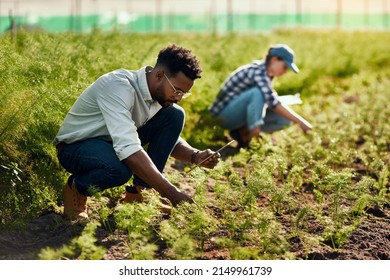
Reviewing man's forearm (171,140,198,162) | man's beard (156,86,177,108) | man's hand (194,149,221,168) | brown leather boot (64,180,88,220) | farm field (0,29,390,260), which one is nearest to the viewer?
farm field (0,29,390,260)

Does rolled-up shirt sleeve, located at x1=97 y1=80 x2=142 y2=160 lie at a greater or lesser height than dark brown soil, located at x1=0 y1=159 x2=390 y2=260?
greater

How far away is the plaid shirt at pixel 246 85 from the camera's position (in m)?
7.19

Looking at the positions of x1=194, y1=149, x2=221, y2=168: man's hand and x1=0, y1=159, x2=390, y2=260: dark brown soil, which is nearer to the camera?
x1=0, y1=159, x2=390, y2=260: dark brown soil

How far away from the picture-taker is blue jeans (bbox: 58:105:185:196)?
4.36 meters

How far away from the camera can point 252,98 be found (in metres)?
7.28

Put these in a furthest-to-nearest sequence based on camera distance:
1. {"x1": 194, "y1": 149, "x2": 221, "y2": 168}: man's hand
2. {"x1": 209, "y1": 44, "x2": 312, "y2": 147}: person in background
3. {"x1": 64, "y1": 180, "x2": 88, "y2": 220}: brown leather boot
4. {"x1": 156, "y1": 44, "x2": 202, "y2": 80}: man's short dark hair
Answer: {"x1": 209, "y1": 44, "x2": 312, "y2": 147}: person in background → {"x1": 194, "y1": 149, "x2": 221, "y2": 168}: man's hand → {"x1": 64, "y1": 180, "x2": 88, "y2": 220}: brown leather boot → {"x1": 156, "y1": 44, "x2": 202, "y2": 80}: man's short dark hair

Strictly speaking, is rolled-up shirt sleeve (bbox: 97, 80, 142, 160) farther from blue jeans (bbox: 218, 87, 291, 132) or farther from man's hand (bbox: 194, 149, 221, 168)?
blue jeans (bbox: 218, 87, 291, 132)

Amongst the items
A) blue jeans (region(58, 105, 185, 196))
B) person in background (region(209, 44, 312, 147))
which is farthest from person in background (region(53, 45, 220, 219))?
person in background (region(209, 44, 312, 147))

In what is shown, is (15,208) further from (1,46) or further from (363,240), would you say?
(363,240)

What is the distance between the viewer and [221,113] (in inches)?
295

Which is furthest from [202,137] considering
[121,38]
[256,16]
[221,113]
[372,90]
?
[256,16]

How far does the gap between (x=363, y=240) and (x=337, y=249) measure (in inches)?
12.4

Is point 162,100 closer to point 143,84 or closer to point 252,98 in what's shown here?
point 143,84
